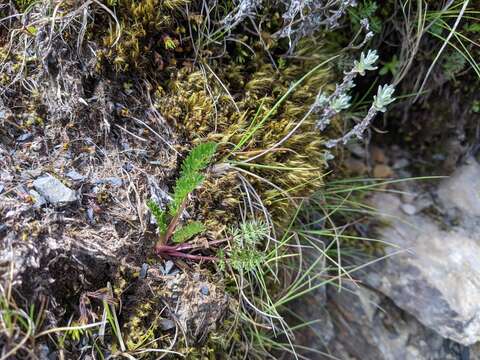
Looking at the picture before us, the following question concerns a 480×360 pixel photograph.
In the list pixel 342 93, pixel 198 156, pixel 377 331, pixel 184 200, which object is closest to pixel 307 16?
pixel 342 93

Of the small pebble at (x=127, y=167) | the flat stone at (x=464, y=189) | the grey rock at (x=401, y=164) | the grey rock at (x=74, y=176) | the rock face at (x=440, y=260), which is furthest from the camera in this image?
the grey rock at (x=401, y=164)

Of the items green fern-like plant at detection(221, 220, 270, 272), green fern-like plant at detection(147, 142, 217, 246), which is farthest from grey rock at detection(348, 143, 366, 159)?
green fern-like plant at detection(147, 142, 217, 246)

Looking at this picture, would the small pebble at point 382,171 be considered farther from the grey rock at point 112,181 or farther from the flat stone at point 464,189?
the grey rock at point 112,181

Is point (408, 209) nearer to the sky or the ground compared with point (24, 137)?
nearer to the ground

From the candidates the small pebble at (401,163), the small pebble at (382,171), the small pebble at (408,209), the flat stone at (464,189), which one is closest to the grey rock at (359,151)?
the small pebble at (382,171)

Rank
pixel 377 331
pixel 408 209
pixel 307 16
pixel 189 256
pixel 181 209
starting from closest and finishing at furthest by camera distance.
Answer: pixel 181 209 < pixel 189 256 < pixel 307 16 < pixel 377 331 < pixel 408 209

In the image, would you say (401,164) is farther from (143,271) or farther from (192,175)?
(143,271)

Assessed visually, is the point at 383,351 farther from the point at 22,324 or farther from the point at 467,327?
the point at 22,324
